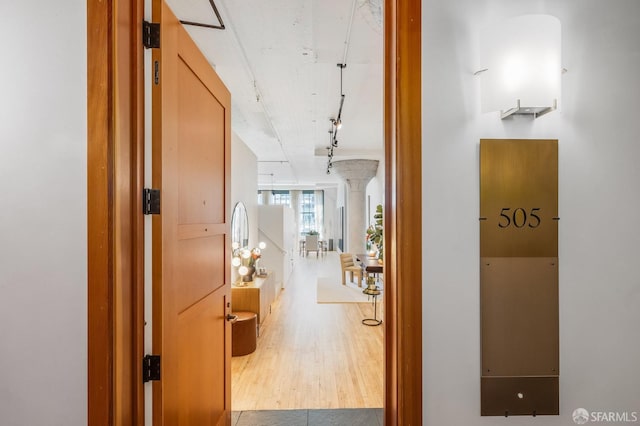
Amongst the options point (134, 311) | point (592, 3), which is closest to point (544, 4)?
point (592, 3)

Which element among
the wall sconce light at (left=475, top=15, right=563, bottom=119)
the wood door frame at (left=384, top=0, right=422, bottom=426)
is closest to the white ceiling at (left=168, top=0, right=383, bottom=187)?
the wood door frame at (left=384, top=0, right=422, bottom=426)

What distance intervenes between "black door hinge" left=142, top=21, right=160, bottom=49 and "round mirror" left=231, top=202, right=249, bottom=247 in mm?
3374

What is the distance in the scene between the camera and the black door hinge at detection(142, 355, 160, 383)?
4.09 feet

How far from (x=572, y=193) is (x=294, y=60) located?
234 centimetres

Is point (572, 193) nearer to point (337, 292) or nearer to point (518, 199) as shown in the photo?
point (518, 199)

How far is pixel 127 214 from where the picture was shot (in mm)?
1192

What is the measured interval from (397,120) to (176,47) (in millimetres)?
996

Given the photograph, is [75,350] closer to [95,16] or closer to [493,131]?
[95,16]

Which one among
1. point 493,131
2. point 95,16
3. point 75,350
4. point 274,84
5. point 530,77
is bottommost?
point 75,350

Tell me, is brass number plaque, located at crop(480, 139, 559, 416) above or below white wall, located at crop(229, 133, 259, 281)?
below

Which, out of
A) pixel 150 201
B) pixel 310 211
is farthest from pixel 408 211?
pixel 310 211

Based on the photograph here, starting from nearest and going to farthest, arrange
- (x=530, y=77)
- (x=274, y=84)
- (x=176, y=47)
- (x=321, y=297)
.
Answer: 1. (x=530, y=77)
2. (x=176, y=47)
3. (x=274, y=84)
4. (x=321, y=297)

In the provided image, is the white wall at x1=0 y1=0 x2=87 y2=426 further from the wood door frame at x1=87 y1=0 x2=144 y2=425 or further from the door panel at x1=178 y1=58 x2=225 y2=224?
the door panel at x1=178 y1=58 x2=225 y2=224

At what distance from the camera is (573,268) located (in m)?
1.19
